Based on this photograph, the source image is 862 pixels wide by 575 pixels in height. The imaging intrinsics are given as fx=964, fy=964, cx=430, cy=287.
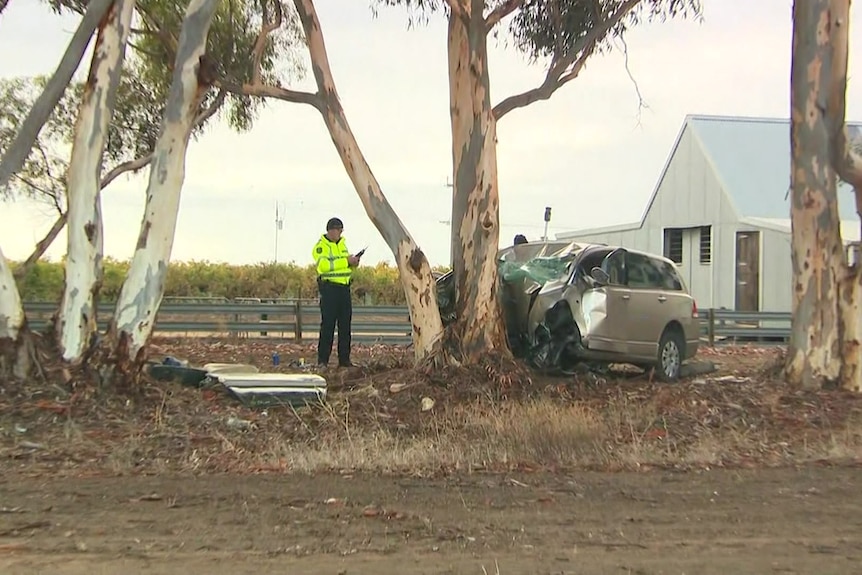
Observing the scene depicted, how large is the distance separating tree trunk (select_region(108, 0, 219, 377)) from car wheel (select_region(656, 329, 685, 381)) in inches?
247

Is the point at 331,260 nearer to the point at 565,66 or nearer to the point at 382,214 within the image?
the point at 382,214

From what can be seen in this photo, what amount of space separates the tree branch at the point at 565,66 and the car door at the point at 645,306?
7.60ft

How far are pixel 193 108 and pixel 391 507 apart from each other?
4727 millimetres

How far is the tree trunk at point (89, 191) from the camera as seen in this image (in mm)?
8539

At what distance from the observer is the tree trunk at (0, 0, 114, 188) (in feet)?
28.7

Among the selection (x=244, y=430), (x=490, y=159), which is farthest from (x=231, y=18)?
(x=244, y=430)

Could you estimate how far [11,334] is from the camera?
27.1 feet

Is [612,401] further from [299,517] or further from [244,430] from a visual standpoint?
[299,517]

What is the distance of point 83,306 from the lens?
8562 mm

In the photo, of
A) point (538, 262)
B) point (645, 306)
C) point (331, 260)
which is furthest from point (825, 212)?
point (331, 260)

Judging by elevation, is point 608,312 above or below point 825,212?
below

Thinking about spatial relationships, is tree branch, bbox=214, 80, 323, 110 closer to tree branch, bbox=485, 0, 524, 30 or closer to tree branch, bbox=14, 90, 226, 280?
tree branch, bbox=485, 0, 524, 30

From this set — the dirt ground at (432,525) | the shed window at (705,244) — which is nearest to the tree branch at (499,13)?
the dirt ground at (432,525)

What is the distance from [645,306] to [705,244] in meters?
11.9
